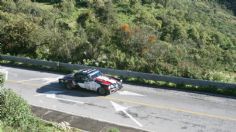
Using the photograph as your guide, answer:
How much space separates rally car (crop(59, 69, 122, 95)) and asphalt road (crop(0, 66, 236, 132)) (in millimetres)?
374

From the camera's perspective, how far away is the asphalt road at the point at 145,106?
57.1 ft

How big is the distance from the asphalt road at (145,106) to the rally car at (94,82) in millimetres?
374

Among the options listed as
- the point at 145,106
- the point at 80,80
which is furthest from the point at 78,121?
the point at 80,80

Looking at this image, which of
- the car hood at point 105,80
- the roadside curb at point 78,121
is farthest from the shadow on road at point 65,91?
the roadside curb at point 78,121

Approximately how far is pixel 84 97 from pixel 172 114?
229 inches

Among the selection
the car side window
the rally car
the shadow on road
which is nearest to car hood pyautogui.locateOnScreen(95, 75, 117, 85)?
the rally car

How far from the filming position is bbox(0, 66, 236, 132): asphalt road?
1741cm

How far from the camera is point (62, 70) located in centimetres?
2850

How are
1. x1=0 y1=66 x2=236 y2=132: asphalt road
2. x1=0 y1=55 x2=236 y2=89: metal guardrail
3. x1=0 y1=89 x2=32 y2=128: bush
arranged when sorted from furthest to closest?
x1=0 y1=55 x2=236 y2=89: metal guardrail → x1=0 y1=66 x2=236 y2=132: asphalt road → x1=0 y1=89 x2=32 y2=128: bush

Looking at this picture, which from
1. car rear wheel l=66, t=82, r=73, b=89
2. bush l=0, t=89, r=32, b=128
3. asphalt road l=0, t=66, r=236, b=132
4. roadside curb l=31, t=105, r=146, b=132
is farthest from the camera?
car rear wheel l=66, t=82, r=73, b=89

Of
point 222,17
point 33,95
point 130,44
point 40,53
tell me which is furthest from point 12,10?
point 222,17

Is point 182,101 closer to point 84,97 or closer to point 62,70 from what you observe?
point 84,97

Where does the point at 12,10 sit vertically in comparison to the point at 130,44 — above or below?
above

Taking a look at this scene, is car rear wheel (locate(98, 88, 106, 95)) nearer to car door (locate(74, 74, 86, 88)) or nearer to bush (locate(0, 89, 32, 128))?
car door (locate(74, 74, 86, 88))
